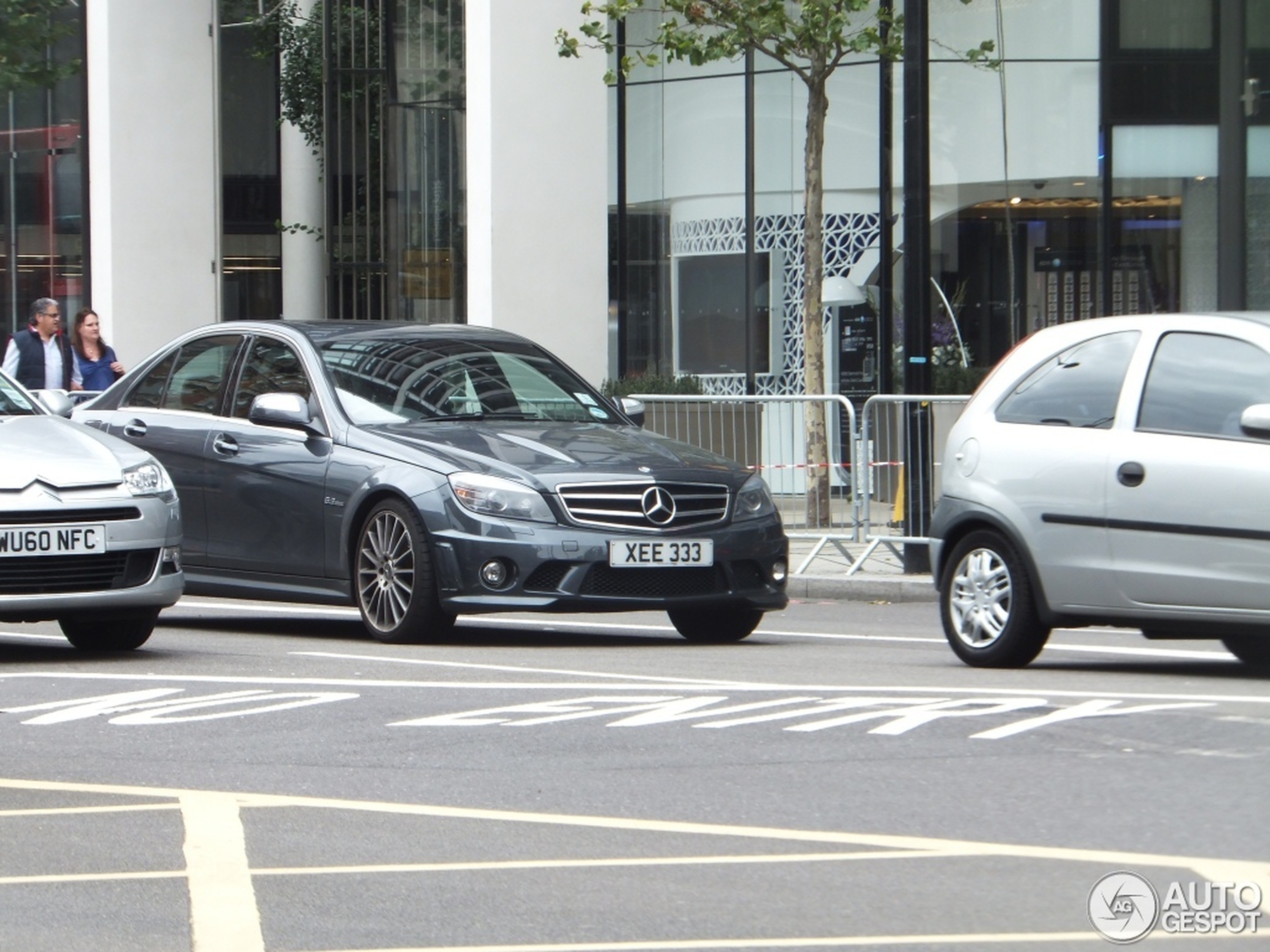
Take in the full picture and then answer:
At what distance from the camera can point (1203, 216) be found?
21578 millimetres

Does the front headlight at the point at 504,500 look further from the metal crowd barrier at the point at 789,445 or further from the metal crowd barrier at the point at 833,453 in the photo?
the metal crowd barrier at the point at 789,445

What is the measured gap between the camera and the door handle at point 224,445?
1183 centimetres

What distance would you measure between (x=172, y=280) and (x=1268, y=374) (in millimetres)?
20643

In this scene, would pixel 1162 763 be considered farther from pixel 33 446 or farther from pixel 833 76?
pixel 833 76

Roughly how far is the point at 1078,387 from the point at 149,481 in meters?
4.07

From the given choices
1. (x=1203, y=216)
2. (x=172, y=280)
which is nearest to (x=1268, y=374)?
(x=1203, y=216)

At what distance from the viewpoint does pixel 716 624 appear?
11.3m

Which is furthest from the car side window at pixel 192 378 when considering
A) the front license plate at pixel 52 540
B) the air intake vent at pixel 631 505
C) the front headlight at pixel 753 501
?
the front headlight at pixel 753 501

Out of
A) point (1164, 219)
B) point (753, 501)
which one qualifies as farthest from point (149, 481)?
point (1164, 219)

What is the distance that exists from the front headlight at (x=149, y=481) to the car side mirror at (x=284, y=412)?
3.27 ft

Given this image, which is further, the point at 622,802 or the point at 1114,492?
the point at 1114,492

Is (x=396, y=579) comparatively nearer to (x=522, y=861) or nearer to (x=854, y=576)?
(x=854, y=576)

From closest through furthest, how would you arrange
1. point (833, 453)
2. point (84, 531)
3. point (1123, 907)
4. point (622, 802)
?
point (1123, 907) → point (622, 802) → point (84, 531) → point (833, 453)

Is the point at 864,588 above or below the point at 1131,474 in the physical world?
below
